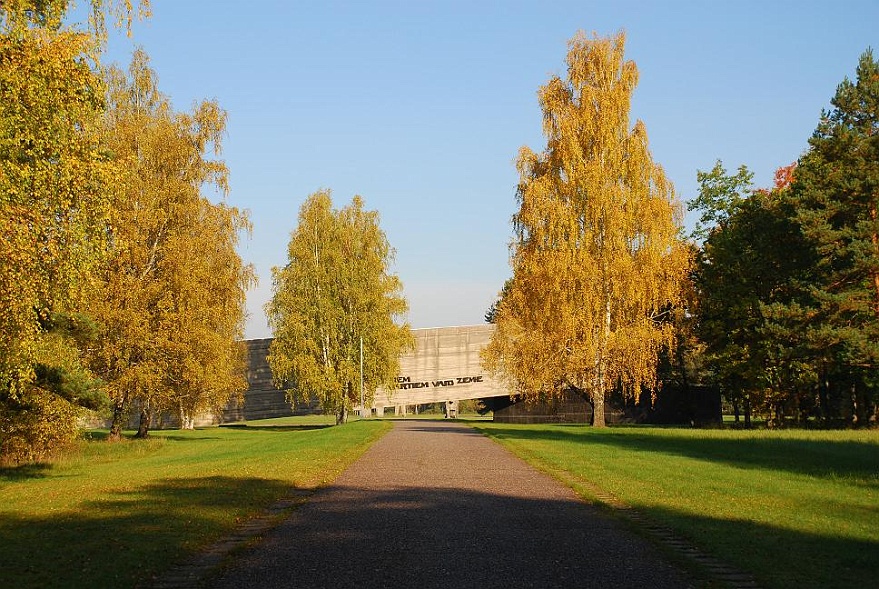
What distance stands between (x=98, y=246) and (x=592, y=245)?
2791cm

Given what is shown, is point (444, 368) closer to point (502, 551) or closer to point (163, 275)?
point (163, 275)

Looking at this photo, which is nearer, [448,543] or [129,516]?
[448,543]

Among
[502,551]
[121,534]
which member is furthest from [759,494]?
[121,534]

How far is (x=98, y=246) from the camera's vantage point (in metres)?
15.2

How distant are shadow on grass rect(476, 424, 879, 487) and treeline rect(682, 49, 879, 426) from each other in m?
9.10

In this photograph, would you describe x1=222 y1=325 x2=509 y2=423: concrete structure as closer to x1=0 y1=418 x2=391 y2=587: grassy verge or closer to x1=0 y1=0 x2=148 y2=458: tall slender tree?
x1=0 y1=418 x2=391 y2=587: grassy verge

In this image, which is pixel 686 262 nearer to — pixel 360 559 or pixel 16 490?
pixel 16 490

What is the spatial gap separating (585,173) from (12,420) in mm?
26369

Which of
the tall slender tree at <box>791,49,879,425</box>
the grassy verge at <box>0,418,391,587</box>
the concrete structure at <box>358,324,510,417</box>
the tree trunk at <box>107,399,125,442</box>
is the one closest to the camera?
the grassy verge at <box>0,418,391,587</box>

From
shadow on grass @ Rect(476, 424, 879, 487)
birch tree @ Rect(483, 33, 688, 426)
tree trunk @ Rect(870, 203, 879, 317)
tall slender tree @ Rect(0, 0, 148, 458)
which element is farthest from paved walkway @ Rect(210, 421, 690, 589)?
tree trunk @ Rect(870, 203, 879, 317)

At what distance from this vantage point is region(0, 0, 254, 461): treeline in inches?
555

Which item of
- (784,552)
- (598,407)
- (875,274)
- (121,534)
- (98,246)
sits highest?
(875,274)

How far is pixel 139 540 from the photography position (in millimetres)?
9562

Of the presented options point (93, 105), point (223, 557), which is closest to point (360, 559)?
point (223, 557)
